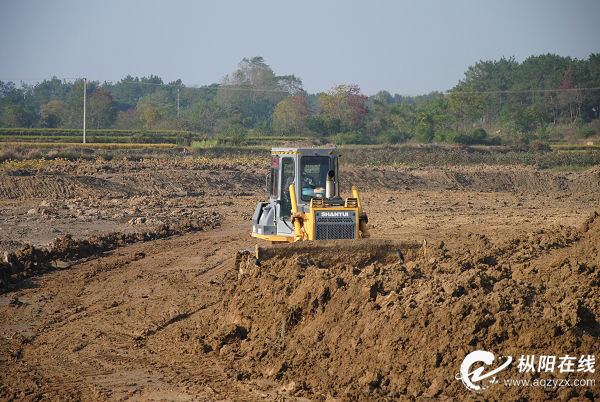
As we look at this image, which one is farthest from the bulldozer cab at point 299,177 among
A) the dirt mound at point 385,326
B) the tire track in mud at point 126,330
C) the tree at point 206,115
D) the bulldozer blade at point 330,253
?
the tree at point 206,115

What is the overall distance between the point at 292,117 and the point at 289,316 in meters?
52.9

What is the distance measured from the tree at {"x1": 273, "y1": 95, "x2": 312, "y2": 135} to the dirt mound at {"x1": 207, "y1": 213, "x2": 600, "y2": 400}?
48.9 metres

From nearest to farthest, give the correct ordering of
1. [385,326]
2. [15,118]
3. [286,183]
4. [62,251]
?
[385,326] < [286,183] < [62,251] < [15,118]

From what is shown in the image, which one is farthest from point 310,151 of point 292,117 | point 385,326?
point 292,117

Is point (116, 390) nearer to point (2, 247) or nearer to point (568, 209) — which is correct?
point (2, 247)

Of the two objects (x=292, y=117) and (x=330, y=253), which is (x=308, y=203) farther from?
(x=292, y=117)

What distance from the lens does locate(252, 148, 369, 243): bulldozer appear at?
8938 millimetres

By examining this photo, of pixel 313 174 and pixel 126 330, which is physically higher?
pixel 313 174

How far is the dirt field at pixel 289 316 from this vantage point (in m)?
5.57

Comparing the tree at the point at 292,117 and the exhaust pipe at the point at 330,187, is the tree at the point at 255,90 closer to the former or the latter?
the tree at the point at 292,117

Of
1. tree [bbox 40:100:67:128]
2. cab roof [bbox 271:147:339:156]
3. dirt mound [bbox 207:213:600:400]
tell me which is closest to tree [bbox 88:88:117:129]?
tree [bbox 40:100:67:128]

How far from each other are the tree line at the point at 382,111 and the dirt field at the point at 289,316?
1263 inches

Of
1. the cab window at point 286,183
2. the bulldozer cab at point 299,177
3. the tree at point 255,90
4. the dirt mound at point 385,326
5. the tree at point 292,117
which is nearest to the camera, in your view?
the dirt mound at point 385,326

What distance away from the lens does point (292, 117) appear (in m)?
58.6
